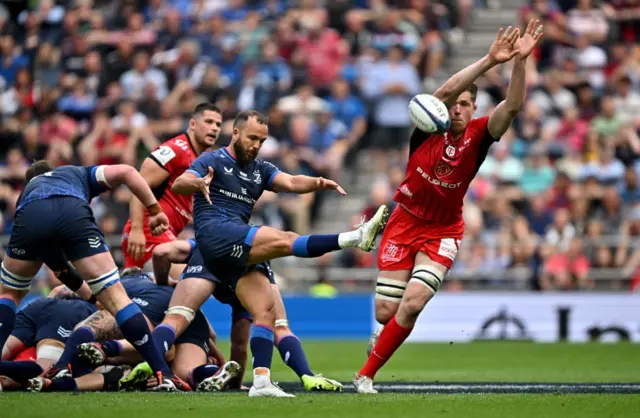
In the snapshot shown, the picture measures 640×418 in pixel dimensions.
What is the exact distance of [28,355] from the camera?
1150 cm

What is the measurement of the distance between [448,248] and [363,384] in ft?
5.07

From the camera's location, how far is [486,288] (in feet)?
69.7

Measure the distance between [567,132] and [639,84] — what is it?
7.48ft

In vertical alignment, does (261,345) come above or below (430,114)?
below

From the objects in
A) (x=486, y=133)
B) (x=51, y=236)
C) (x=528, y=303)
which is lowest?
(x=528, y=303)

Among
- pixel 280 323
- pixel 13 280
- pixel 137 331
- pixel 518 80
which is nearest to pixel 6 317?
pixel 13 280

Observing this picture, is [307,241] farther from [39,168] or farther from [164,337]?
[39,168]

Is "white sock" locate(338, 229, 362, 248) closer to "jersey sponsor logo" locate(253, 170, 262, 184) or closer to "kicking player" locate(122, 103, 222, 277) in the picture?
"jersey sponsor logo" locate(253, 170, 262, 184)

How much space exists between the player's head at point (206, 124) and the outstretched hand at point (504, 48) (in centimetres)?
352

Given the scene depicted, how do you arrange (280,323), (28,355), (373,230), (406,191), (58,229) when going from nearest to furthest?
(373,230) → (58,229) → (280,323) → (406,191) → (28,355)

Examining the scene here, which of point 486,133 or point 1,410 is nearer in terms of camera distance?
point 1,410

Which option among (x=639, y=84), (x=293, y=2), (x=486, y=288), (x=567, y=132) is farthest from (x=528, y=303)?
(x=293, y=2)

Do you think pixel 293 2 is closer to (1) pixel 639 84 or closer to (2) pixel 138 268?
(1) pixel 639 84

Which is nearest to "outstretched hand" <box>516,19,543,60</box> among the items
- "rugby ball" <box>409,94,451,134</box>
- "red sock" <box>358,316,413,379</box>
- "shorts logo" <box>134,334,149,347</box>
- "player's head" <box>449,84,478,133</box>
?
"player's head" <box>449,84,478,133</box>
